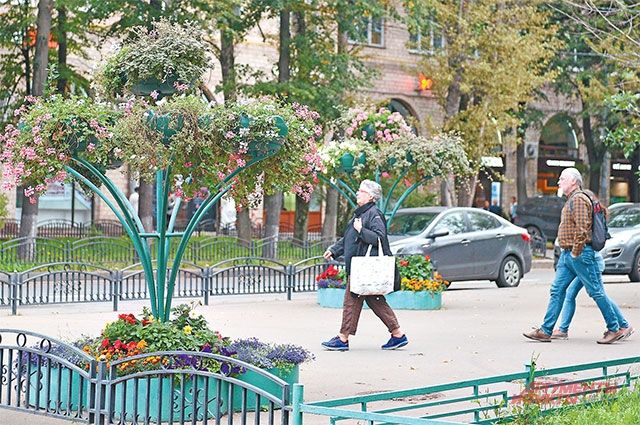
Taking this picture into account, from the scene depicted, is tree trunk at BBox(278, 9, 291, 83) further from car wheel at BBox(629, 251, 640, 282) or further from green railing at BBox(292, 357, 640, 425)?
green railing at BBox(292, 357, 640, 425)

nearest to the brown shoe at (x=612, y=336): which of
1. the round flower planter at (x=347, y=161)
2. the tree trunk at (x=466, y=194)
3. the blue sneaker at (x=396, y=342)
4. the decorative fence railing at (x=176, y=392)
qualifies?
the blue sneaker at (x=396, y=342)

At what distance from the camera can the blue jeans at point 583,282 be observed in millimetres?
14820

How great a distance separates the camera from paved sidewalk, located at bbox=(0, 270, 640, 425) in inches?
494

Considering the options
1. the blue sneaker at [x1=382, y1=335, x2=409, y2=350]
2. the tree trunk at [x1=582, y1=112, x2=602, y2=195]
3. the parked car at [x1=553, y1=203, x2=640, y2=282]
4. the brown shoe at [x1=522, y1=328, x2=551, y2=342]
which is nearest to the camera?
the blue sneaker at [x1=382, y1=335, x2=409, y2=350]

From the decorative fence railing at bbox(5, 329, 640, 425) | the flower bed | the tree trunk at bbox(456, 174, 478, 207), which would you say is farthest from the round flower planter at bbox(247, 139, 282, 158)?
the tree trunk at bbox(456, 174, 478, 207)

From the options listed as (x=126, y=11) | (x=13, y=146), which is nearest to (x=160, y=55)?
(x=13, y=146)

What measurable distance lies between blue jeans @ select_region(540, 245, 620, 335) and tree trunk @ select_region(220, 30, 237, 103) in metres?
18.6

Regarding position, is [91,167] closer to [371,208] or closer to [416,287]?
[371,208]

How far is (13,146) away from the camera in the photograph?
439 inches

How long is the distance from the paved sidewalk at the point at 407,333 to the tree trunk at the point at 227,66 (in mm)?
11515

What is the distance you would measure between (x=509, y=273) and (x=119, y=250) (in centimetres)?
829

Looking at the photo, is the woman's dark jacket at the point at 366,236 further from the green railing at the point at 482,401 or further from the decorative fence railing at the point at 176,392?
the decorative fence railing at the point at 176,392

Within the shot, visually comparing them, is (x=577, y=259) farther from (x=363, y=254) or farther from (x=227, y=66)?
(x=227, y=66)

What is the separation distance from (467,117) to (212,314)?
21.1 m
